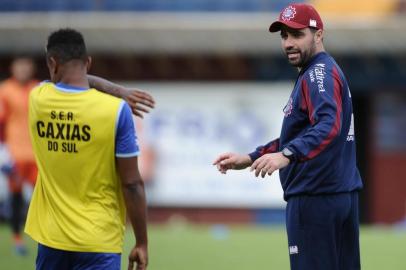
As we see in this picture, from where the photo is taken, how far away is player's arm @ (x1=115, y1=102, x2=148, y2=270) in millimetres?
5770

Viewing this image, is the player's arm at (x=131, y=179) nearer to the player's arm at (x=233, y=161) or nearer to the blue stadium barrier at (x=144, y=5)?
the player's arm at (x=233, y=161)

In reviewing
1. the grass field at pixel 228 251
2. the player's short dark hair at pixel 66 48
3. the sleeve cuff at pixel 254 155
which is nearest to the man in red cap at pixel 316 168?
the sleeve cuff at pixel 254 155

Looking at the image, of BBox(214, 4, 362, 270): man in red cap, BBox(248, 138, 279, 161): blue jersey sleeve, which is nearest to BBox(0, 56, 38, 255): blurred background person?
BBox(248, 138, 279, 161): blue jersey sleeve

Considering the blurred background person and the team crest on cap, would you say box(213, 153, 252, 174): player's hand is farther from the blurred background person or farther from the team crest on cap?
the blurred background person

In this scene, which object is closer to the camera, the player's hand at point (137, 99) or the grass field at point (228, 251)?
the player's hand at point (137, 99)

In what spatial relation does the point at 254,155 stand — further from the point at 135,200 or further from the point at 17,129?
the point at 17,129

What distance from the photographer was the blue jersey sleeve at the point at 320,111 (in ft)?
20.1

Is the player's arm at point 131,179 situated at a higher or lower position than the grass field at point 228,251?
higher

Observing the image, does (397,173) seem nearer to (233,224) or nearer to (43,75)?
(233,224)

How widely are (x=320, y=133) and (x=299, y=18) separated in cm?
82

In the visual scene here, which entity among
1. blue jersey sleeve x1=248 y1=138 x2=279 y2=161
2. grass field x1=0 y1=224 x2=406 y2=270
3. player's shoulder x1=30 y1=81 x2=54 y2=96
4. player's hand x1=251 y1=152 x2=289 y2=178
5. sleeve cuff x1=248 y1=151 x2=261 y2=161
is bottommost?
grass field x1=0 y1=224 x2=406 y2=270

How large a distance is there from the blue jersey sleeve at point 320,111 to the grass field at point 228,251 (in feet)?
17.8

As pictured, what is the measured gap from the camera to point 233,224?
78.0 ft

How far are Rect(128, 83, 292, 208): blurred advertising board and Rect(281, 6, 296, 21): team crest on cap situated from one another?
1734 cm
